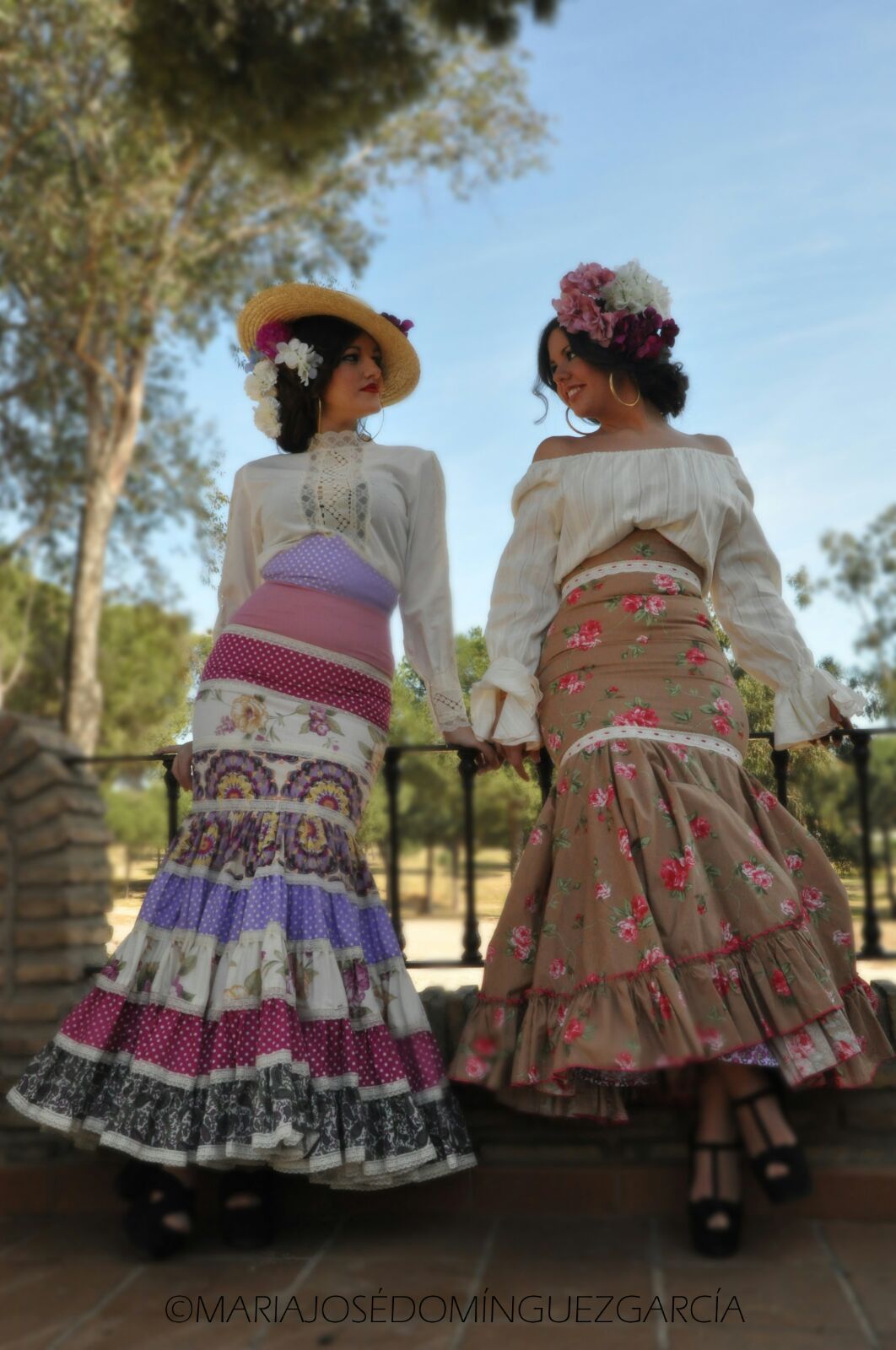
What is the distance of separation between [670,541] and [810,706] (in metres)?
0.41

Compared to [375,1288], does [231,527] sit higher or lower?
higher

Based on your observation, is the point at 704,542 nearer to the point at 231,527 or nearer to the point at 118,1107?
the point at 231,527

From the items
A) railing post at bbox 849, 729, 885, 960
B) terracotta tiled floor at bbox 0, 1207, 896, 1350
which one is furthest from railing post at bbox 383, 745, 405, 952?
railing post at bbox 849, 729, 885, 960

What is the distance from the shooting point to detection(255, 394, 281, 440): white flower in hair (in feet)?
8.60

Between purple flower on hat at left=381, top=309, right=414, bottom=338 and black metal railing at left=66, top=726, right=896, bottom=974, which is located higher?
purple flower on hat at left=381, top=309, right=414, bottom=338

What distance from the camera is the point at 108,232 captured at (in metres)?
15.1

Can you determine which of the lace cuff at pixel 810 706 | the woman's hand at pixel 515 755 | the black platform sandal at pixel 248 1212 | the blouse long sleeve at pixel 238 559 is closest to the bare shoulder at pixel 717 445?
the lace cuff at pixel 810 706

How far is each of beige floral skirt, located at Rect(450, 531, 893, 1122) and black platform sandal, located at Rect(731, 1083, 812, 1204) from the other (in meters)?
0.09

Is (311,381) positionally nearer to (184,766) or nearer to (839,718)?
(184,766)

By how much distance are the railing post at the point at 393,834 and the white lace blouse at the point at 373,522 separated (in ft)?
1.29

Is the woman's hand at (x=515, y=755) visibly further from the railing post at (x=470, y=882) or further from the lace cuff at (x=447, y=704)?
the railing post at (x=470, y=882)

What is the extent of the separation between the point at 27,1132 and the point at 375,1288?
0.88 m

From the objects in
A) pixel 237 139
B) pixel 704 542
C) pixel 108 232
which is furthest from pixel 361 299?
pixel 108 232

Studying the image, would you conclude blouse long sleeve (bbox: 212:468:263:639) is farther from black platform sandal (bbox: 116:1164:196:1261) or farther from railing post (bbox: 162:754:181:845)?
black platform sandal (bbox: 116:1164:196:1261)
